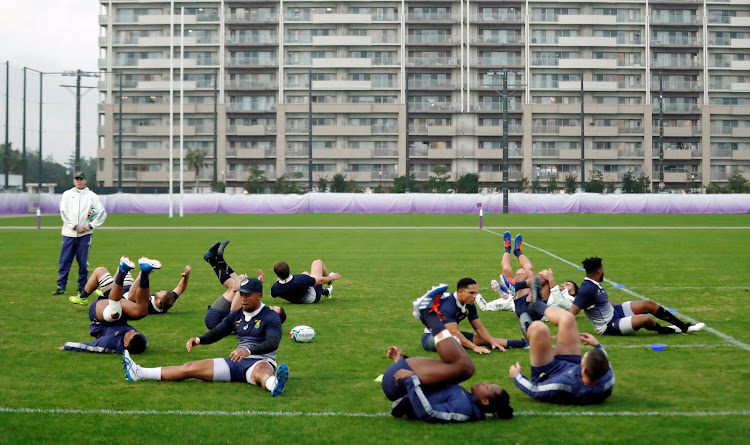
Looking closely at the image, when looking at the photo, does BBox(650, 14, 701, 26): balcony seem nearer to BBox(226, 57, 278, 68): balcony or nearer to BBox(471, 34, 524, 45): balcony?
BBox(471, 34, 524, 45): balcony

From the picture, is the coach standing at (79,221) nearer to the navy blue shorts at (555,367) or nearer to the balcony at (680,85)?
the navy blue shorts at (555,367)

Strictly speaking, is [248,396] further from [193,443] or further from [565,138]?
[565,138]

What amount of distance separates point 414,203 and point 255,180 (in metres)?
33.4

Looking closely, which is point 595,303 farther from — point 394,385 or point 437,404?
point 394,385

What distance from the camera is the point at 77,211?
1647cm

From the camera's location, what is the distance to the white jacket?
648 inches

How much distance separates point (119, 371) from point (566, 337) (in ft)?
18.1

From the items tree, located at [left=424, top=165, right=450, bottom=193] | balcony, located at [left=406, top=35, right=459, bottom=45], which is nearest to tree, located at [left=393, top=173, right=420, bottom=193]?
tree, located at [left=424, top=165, right=450, bottom=193]

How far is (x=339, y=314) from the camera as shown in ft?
46.3

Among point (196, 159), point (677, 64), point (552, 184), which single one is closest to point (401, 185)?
point (552, 184)

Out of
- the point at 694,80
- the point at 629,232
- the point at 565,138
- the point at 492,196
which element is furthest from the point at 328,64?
the point at 629,232

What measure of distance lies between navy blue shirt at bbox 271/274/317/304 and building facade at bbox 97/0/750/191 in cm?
9009

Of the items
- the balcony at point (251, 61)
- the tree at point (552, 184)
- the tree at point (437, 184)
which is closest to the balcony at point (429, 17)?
the balcony at point (251, 61)

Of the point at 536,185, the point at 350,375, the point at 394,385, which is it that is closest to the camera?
the point at 394,385
